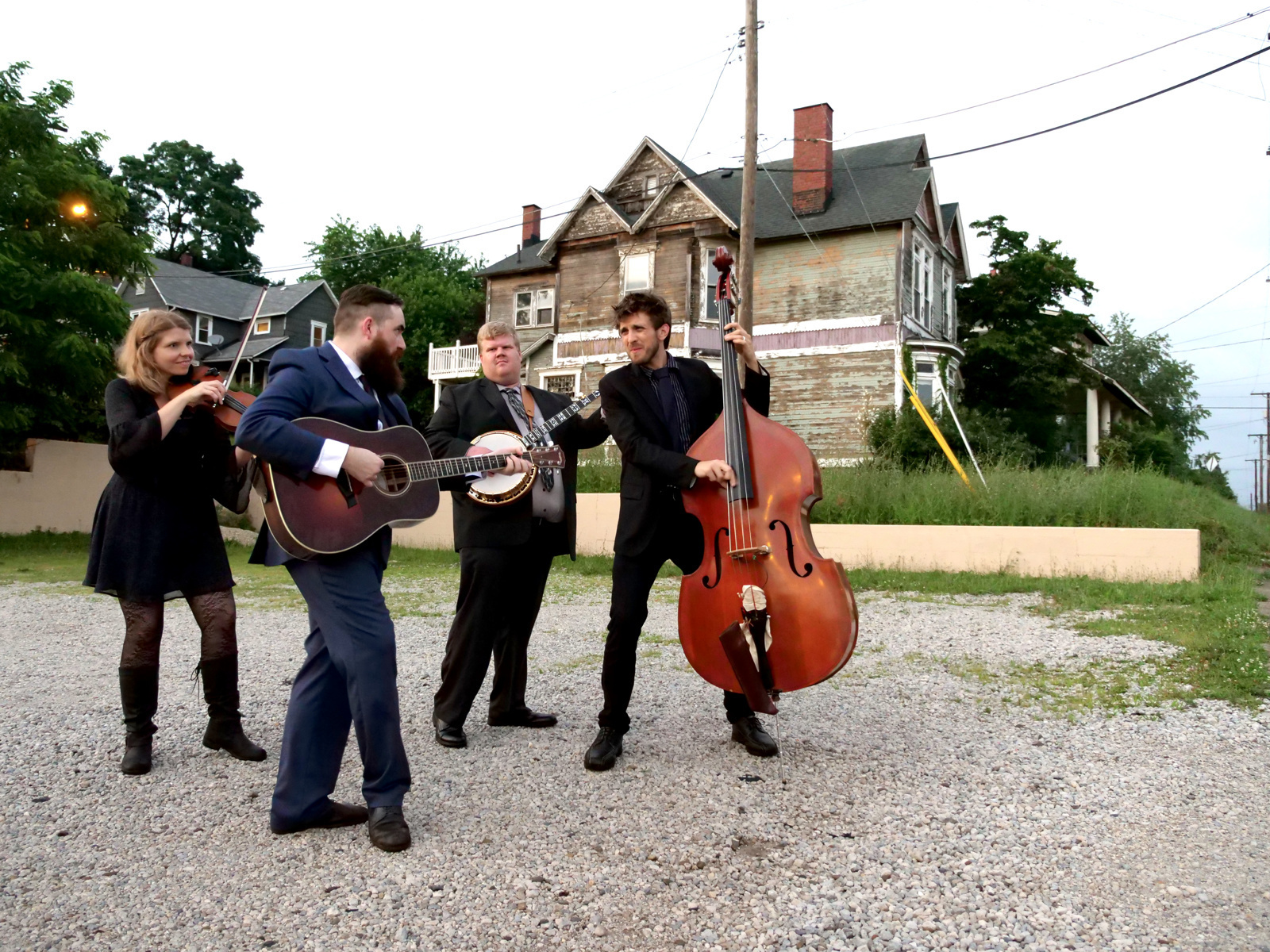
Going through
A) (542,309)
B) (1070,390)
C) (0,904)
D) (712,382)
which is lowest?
(0,904)

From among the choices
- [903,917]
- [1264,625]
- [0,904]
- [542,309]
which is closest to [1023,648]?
[1264,625]

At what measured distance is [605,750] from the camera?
407 cm

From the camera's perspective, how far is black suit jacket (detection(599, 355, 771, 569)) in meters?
4.05

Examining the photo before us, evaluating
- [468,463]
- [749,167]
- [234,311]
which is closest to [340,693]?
[468,463]

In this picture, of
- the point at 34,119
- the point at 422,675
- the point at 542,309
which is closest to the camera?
the point at 422,675

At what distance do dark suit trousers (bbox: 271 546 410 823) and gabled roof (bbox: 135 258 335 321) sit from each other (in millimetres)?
43974

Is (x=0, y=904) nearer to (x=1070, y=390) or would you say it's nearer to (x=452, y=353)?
(x=452, y=353)

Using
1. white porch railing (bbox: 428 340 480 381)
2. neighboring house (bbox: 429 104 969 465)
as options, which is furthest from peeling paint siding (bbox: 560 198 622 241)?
white porch railing (bbox: 428 340 480 381)

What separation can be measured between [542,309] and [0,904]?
28.2 meters

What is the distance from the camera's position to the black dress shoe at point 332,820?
3307 millimetres

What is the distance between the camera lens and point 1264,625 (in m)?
7.62

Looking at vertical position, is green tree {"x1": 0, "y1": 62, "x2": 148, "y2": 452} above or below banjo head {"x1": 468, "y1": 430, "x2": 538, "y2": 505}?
above

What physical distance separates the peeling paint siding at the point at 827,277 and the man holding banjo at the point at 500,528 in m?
20.7

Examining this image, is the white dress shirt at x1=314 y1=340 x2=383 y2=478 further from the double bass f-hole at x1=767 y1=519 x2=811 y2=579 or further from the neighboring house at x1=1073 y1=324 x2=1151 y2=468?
the neighboring house at x1=1073 y1=324 x2=1151 y2=468
